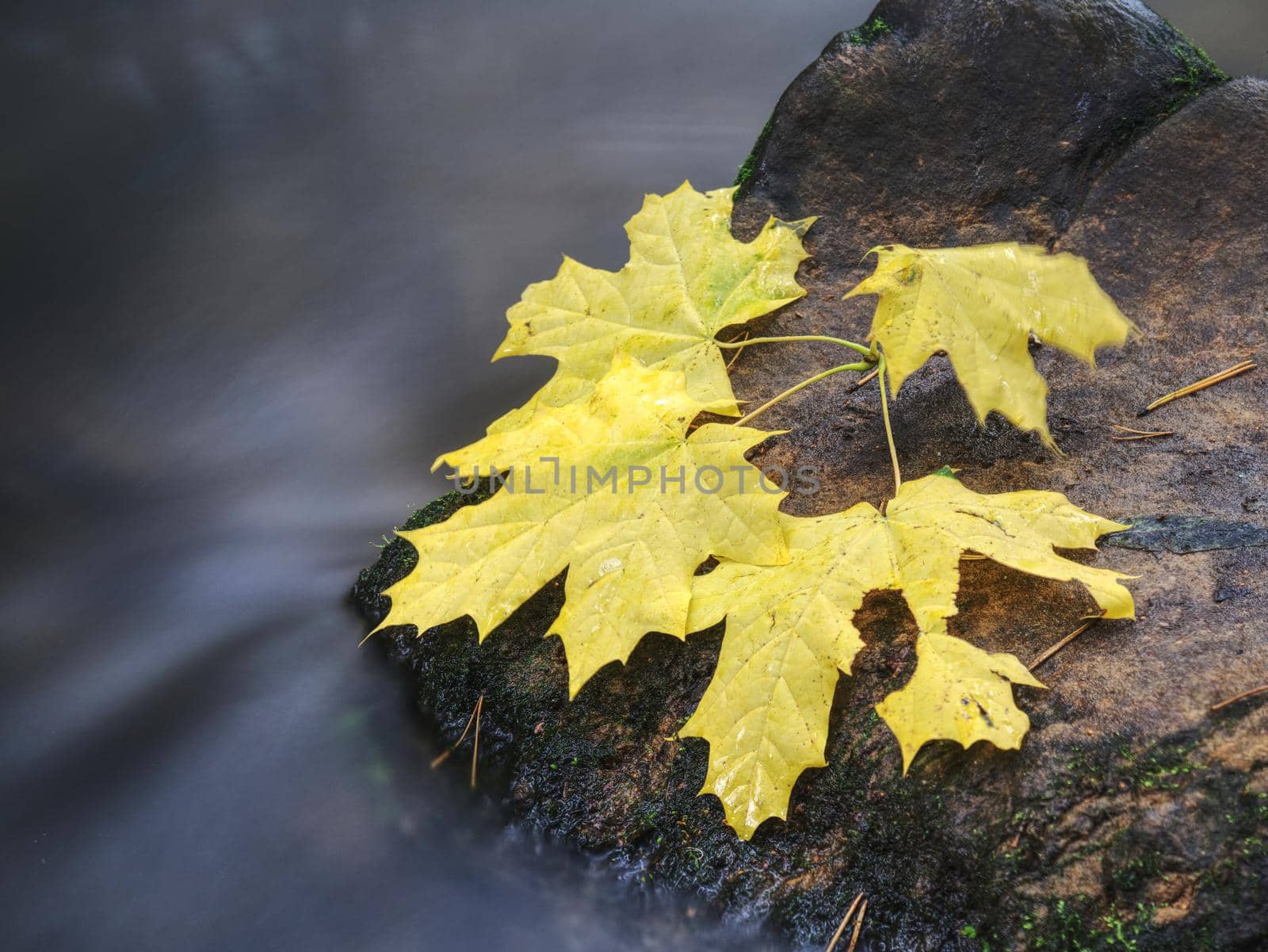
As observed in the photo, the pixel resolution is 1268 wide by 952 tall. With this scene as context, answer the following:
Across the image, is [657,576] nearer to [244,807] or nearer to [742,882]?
[742,882]

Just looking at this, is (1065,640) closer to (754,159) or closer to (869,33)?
(754,159)

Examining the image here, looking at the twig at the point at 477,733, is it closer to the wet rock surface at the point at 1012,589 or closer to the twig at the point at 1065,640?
the wet rock surface at the point at 1012,589

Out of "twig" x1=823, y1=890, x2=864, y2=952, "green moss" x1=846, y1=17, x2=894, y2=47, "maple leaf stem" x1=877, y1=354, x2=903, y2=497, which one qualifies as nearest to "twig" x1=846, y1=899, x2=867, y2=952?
"twig" x1=823, y1=890, x2=864, y2=952

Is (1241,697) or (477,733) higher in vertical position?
(477,733)

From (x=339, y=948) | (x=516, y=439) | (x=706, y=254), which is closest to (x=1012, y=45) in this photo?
(x=706, y=254)

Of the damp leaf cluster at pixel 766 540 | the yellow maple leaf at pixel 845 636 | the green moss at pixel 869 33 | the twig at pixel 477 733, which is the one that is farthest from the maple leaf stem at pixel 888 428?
the green moss at pixel 869 33

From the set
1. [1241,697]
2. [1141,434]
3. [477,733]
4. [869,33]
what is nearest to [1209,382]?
[1141,434]
